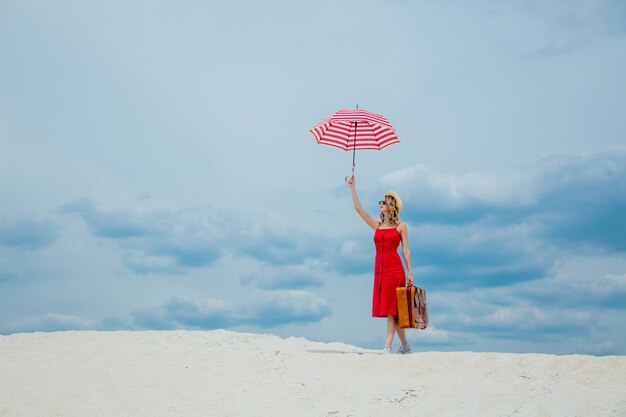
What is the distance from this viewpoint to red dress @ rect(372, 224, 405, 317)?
36.7 feet

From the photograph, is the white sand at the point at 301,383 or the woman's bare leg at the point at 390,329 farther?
the woman's bare leg at the point at 390,329

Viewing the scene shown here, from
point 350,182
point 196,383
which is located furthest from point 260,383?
point 350,182

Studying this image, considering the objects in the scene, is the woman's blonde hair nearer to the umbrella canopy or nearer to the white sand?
the umbrella canopy

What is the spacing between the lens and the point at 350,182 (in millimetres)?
11539

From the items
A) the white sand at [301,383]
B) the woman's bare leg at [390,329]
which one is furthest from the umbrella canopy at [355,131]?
the white sand at [301,383]

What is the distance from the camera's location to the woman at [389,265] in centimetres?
1119

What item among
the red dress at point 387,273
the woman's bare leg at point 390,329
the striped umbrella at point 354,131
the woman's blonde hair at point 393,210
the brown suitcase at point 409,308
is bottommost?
the woman's bare leg at point 390,329

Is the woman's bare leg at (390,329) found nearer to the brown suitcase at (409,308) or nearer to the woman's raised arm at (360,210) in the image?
the brown suitcase at (409,308)

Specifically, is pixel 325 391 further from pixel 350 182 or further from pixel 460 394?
pixel 350 182

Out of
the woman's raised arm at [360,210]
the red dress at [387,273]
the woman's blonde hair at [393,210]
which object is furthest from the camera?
the woman's raised arm at [360,210]

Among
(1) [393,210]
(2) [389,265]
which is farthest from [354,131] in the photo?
(2) [389,265]

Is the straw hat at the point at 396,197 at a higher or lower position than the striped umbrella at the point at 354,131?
lower

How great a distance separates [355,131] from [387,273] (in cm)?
239

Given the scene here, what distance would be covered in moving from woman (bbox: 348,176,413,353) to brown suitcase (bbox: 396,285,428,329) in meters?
0.18
